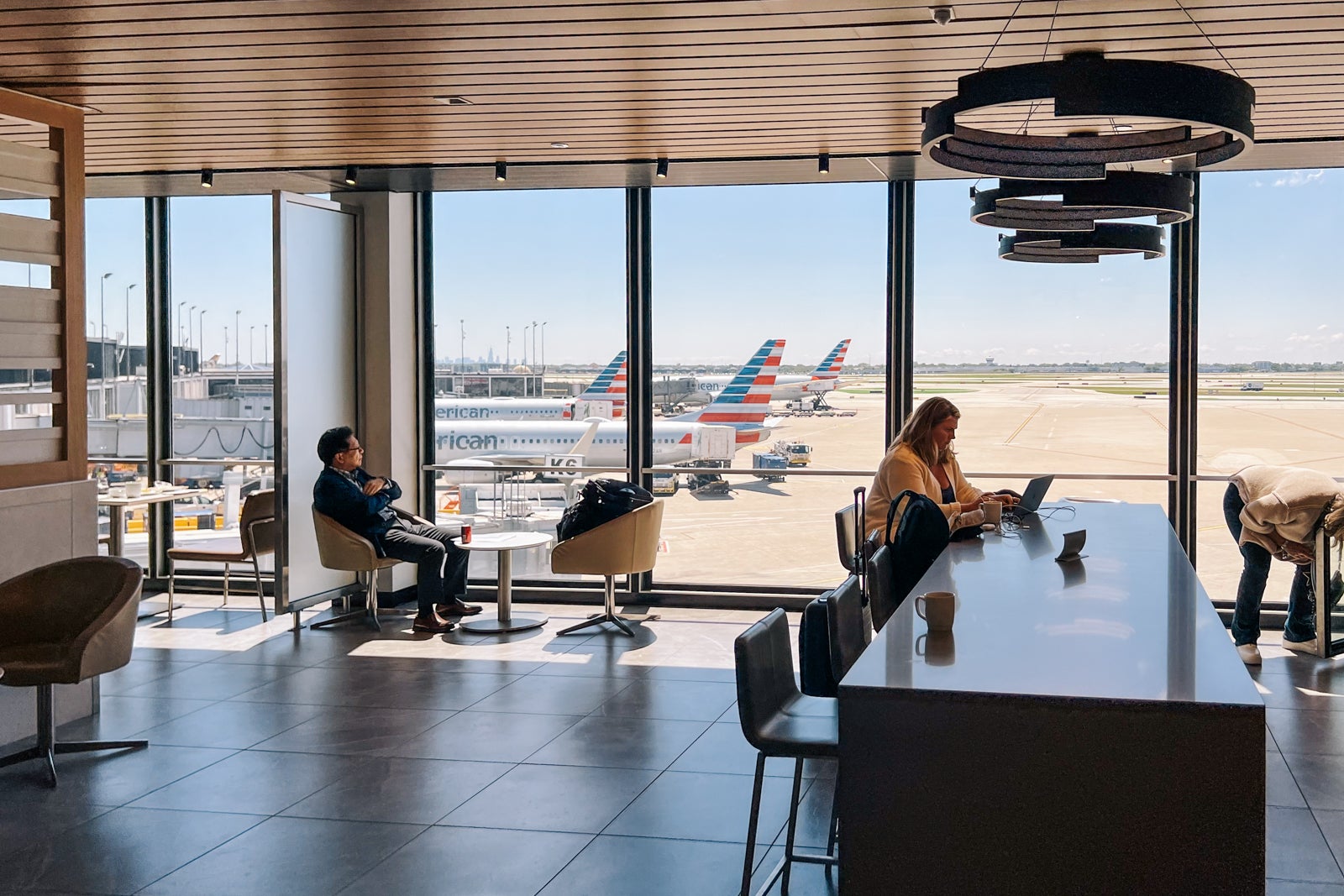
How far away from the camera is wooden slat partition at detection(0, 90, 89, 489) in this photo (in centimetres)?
Answer: 543

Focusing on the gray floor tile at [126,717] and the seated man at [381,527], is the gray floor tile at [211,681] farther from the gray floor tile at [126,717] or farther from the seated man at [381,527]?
the seated man at [381,527]

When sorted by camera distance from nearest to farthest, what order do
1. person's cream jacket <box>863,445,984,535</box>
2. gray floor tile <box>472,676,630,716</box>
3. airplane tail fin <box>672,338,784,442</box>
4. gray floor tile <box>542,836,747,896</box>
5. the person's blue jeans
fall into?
gray floor tile <box>542,836,747,896</box>, person's cream jacket <box>863,445,984,535</box>, gray floor tile <box>472,676,630,716</box>, the person's blue jeans, airplane tail fin <box>672,338,784,442</box>

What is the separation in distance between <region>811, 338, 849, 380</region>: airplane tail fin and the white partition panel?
343cm

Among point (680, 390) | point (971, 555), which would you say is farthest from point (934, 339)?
point (971, 555)

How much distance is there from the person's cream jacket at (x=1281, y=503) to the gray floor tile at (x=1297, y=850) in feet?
8.79

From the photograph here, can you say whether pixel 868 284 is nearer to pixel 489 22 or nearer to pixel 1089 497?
pixel 1089 497

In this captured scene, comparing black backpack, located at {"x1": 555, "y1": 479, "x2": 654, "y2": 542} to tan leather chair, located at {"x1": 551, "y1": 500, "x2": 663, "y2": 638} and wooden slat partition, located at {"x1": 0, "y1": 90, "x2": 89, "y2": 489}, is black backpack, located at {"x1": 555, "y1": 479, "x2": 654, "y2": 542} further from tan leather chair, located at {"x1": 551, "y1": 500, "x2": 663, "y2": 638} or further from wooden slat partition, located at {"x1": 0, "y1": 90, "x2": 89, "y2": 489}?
wooden slat partition, located at {"x1": 0, "y1": 90, "x2": 89, "y2": 489}

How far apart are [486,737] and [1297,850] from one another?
10.9ft

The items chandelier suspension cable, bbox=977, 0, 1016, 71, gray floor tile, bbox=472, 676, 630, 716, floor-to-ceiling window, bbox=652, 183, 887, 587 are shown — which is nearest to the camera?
chandelier suspension cable, bbox=977, 0, 1016, 71

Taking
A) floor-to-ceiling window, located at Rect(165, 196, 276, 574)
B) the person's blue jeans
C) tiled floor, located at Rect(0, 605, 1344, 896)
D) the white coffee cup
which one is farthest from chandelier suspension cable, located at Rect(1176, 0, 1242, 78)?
floor-to-ceiling window, located at Rect(165, 196, 276, 574)

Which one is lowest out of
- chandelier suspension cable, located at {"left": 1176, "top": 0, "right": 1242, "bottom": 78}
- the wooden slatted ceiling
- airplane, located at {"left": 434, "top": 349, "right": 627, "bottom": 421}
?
airplane, located at {"left": 434, "top": 349, "right": 627, "bottom": 421}

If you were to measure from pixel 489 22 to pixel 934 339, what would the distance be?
4.85 metres

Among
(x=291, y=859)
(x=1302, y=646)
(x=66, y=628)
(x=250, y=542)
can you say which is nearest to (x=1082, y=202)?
(x=291, y=859)

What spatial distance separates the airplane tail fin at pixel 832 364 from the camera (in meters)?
8.87
